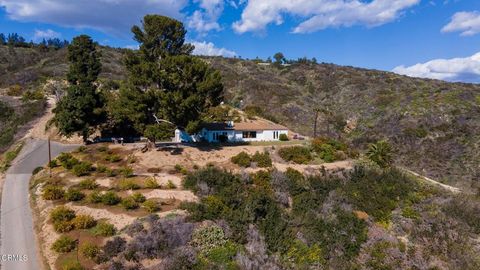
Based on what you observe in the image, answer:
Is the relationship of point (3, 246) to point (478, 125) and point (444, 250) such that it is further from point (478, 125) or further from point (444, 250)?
point (478, 125)

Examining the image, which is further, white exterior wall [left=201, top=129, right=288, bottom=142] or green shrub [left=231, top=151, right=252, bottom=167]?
white exterior wall [left=201, top=129, right=288, bottom=142]

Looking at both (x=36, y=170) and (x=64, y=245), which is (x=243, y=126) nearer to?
(x=36, y=170)

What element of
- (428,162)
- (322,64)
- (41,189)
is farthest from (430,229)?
(322,64)

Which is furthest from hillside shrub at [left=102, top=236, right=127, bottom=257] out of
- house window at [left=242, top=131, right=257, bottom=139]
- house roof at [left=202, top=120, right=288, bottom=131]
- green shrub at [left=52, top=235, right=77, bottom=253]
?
house window at [left=242, top=131, right=257, bottom=139]

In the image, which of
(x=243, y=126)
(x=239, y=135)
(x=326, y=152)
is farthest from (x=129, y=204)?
(x=243, y=126)

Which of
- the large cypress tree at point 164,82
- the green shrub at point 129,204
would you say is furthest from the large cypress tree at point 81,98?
the green shrub at point 129,204

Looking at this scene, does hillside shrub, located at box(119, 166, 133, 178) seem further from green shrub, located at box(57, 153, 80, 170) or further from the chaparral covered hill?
the chaparral covered hill

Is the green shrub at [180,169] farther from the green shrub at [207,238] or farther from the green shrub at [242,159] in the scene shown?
the green shrub at [207,238]
